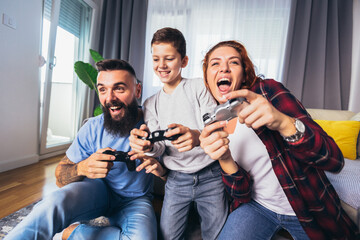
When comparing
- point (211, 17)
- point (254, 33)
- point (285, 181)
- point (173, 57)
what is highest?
point (211, 17)

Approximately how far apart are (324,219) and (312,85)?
8.66 feet

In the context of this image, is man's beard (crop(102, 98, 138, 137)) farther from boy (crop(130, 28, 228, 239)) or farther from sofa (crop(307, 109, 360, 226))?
sofa (crop(307, 109, 360, 226))

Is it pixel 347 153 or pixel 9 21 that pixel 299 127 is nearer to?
pixel 347 153

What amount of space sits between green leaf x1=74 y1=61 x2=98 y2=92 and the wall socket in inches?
26.7

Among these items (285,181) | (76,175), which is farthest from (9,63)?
(285,181)

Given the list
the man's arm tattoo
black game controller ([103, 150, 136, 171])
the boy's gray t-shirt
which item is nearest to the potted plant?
the man's arm tattoo

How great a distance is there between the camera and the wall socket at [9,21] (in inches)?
77.7

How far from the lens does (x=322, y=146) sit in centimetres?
62

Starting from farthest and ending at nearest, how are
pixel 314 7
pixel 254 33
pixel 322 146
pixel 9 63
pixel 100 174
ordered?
pixel 254 33, pixel 314 7, pixel 9 63, pixel 100 174, pixel 322 146

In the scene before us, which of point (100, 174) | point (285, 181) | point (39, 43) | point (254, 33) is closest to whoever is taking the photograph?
point (285, 181)

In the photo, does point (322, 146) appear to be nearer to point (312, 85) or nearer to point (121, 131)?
point (121, 131)

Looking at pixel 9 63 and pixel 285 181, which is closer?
pixel 285 181

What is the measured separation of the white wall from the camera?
204 cm

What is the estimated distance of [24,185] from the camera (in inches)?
72.3
